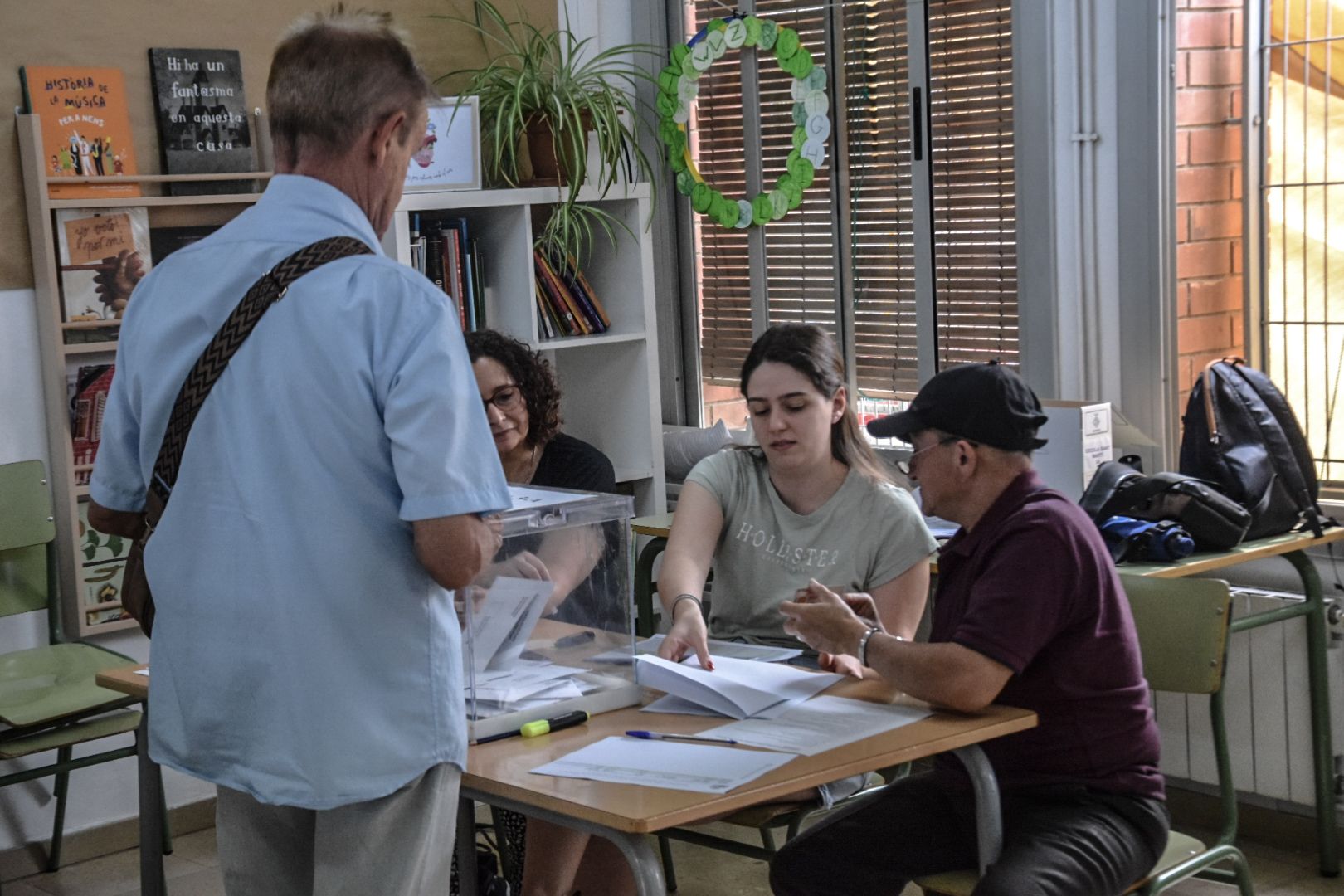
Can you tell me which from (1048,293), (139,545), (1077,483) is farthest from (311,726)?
(1048,293)

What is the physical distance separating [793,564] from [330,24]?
4.64ft

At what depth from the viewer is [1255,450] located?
10.3 feet

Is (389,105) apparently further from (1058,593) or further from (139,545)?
(1058,593)

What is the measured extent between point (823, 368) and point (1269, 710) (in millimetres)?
1360

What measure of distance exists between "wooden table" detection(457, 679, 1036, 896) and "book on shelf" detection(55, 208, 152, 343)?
2025 mm

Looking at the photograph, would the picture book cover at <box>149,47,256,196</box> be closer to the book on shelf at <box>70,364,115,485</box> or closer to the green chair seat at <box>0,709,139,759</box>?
the book on shelf at <box>70,364,115,485</box>

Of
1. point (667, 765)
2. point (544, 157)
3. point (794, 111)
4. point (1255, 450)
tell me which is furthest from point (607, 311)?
point (667, 765)

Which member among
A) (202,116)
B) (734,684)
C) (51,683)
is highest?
(202,116)

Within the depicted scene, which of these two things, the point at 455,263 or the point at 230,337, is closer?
the point at 230,337

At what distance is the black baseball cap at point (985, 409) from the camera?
2115 mm

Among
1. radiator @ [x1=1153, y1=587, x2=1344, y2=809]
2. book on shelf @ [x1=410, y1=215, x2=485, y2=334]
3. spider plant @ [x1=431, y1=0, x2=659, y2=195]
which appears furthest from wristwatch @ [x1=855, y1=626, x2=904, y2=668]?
spider plant @ [x1=431, y1=0, x2=659, y2=195]

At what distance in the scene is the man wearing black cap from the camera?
198cm

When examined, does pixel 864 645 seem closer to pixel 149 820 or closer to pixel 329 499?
pixel 329 499

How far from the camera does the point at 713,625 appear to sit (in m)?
2.78
